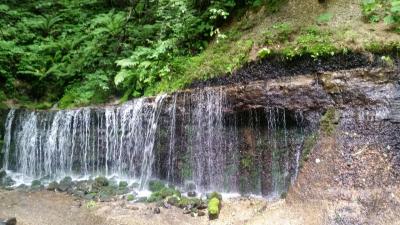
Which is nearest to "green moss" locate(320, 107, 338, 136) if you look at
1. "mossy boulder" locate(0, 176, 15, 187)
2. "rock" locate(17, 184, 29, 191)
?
"rock" locate(17, 184, 29, 191)

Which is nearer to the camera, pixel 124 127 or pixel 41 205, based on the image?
pixel 41 205

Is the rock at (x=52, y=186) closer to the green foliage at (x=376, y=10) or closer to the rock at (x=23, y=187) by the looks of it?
A: the rock at (x=23, y=187)

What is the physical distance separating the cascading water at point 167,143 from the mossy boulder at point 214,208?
37.5 inches

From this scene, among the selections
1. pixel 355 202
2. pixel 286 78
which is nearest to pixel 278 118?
pixel 286 78

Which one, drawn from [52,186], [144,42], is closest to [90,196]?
[52,186]

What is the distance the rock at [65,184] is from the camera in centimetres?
927

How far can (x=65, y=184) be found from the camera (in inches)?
373

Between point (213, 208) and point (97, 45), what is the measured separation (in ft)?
25.8

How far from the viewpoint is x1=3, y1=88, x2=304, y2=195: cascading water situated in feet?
26.2

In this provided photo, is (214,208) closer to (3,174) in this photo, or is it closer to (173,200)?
(173,200)

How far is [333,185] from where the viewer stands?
Result: 6.55m

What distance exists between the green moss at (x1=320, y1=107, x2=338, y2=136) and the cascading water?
1.71ft

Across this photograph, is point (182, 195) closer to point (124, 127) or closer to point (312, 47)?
point (124, 127)

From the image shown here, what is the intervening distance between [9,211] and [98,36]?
23.4ft
